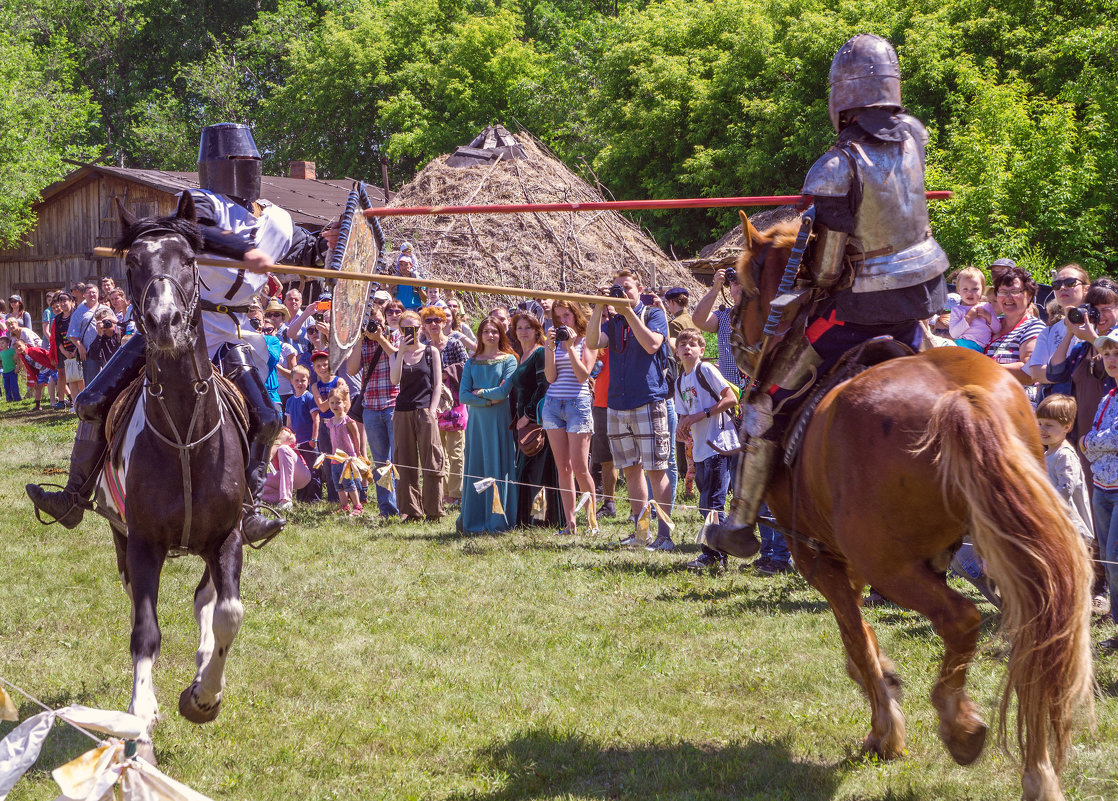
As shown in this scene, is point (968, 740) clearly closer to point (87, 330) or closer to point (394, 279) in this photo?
point (394, 279)

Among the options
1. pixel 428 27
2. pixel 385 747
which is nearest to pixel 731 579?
pixel 385 747

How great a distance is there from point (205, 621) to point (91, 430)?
125 cm

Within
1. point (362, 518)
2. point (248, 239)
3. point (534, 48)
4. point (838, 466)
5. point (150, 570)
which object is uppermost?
point (534, 48)

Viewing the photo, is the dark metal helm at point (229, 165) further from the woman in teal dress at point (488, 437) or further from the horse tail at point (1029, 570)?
the woman in teal dress at point (488, 437)

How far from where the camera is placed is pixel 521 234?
25406 millimetres

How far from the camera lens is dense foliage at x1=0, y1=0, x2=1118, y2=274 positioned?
76.2 feet

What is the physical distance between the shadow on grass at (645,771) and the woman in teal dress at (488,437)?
5.75 meters

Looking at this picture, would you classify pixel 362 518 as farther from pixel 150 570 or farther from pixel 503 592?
pixel 150 570

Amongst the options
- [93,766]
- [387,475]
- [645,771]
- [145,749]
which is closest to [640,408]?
[387,475]

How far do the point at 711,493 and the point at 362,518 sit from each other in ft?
13.8

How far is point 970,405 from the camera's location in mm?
4020

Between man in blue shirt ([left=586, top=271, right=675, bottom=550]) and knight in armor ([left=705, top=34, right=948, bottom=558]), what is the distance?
4884 mm

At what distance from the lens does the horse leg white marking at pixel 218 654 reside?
525 cm

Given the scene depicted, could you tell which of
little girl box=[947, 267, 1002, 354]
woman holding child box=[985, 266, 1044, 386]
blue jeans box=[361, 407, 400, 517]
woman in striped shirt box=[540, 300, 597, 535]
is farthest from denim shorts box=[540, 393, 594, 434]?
woman holding child box=[985, 266, 1044, 386]
